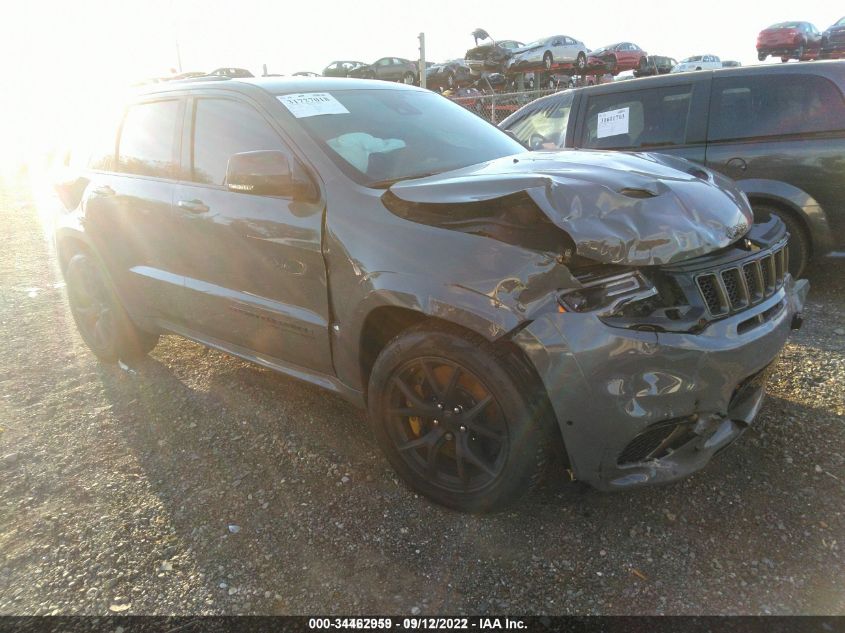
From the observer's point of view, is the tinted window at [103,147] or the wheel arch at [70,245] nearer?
the tinted window at [103,147]

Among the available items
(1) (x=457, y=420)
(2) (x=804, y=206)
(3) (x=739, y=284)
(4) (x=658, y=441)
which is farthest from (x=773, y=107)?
(1) (x=457, y=420)

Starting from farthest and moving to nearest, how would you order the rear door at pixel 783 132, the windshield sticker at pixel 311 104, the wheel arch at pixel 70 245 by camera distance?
the rear door at pixel 783 132, the wheel arch at pixel 70 245, the windshield sticker at pixel 311 104

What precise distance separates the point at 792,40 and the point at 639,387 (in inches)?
993

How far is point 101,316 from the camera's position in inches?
166

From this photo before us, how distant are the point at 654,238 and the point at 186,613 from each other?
2.13m

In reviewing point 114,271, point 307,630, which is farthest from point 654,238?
point 114,271

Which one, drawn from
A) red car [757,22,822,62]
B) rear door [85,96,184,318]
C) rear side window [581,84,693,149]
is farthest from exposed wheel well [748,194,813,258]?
red car [757,22,822,62]

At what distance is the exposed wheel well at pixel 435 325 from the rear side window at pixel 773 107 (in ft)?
11.8

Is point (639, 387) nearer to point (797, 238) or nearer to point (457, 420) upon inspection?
point (457, 420)

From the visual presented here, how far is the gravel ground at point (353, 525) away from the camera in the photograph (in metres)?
2.11

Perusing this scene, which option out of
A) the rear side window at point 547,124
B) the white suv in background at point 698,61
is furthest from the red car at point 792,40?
the rear side window at point 547,124

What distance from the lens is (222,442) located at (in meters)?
3.19

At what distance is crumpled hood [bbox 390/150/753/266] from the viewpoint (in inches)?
79.1

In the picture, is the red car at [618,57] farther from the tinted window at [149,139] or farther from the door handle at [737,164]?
the tinted window at [149,139]
